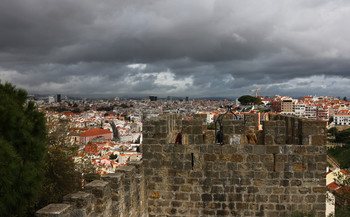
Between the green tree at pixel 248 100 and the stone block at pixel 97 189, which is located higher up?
the green tree at pixel 248 100

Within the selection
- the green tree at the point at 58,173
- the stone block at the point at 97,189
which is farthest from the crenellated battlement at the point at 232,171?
the green tree at the point at 58,173

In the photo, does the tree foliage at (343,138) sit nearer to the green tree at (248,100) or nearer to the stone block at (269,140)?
the green tree at (248,100)

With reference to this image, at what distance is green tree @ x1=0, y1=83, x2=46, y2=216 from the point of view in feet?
10.1

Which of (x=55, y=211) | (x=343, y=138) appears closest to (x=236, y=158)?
(x=55, y=211)

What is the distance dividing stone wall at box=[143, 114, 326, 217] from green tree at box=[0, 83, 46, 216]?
7.26ft

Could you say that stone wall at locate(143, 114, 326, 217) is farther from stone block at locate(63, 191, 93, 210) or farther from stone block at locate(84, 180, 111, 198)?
stone block at locate(63, 191, 93, 210)

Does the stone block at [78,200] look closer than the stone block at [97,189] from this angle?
Yes

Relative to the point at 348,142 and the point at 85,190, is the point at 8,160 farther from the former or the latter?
the point at 348,142

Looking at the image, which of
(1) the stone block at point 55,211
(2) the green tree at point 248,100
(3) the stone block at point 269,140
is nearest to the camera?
(1) the stone block at point 55,211

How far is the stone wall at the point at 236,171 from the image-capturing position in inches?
197

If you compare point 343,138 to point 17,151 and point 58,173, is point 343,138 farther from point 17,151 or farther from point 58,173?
point 17,151

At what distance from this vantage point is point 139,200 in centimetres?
508

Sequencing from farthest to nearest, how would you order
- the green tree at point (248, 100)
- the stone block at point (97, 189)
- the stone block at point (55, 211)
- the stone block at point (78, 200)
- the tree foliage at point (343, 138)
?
the green tree at point (248, 100) → the tree foliage at point (343, 138) → the stone block at point (97, 189) → the stone block at point (78, 200) → the stone block at point (55, 211)

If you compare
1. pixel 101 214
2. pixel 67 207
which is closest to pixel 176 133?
pixel 101 214
